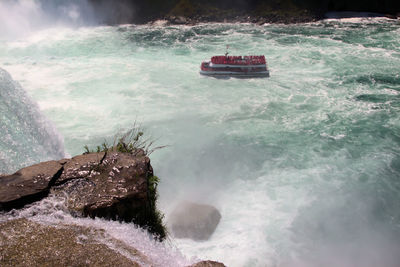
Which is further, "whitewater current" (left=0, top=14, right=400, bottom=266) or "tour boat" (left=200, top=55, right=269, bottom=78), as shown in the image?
"tour boat" (left=200, top=55, right=269, bottom=78)

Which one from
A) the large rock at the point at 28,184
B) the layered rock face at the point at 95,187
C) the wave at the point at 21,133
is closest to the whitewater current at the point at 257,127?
the wave at the point at 21,133

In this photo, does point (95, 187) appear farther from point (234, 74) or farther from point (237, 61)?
point (237, 61)

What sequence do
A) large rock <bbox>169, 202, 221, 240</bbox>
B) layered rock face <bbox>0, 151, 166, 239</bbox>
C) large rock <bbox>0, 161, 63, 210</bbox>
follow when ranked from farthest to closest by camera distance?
large rock <bbox>169, 202, 221, 240</bbox>
layered rock face <bbox>0, 151, 166, 239</bbox>
large rock <bbox>0, 161, 63, 210</bbox>

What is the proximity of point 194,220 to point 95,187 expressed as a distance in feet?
27.7

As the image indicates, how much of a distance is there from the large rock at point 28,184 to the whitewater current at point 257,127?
2667mm

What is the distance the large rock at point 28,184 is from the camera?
399 inches

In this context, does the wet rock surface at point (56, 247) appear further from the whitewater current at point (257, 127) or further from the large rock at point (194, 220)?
the large rock at point (194, 220)

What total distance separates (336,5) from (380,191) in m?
58.9

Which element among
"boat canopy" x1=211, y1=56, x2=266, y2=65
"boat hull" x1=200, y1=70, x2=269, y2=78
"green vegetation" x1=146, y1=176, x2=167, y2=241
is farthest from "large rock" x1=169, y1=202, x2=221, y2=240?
"boat canopy" x1=211, y1=56, x2=266, y2=65

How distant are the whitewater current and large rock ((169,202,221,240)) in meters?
0.57

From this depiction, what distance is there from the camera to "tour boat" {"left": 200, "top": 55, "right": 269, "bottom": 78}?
1554 inches

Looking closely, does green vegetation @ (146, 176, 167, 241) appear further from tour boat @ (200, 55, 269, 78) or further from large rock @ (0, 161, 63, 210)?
tour boat @ (200, 55, 269, 78)

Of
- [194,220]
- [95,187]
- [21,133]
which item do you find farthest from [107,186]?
[21,133]

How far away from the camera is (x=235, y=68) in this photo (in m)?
39.8
